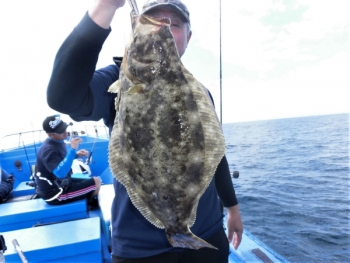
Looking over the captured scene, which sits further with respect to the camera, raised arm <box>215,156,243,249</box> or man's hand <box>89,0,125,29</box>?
raised arm <box>215,156,243,249</box>

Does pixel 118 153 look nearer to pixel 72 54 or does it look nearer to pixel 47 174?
pixel 72 54

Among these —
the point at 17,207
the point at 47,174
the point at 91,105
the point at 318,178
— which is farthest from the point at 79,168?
the point at 318,178

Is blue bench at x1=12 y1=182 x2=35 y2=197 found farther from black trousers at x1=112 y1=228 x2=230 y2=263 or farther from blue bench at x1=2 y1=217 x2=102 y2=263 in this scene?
black trousers at x1=112 y1=228 x2=230 y2=263

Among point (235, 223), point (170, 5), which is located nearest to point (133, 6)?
point (170, 5)

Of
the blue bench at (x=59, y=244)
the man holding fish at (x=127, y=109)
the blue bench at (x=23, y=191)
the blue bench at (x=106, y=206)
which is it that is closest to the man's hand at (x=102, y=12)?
the man holding fish at (x=127, y=109)

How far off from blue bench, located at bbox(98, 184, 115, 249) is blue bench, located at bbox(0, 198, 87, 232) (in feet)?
1.40

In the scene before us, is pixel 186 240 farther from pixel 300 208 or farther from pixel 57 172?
pixel 300 208

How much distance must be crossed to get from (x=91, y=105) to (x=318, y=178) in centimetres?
1380

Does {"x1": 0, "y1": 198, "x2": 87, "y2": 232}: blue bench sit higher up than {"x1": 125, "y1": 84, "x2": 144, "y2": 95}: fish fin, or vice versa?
{"x1": 125, "y1": 84, "x2": 144, "y2": 95}: fish fin

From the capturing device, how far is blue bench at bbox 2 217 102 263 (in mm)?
3186

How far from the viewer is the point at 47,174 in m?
5.42

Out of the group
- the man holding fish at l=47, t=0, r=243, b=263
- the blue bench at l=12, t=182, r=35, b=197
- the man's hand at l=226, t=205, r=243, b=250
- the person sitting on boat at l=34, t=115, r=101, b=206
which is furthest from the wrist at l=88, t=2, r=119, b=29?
the blue bench at l=12, t=182, r=35, b=197

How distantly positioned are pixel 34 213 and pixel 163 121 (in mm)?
4460

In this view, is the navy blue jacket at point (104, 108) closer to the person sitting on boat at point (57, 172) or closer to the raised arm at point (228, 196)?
the raised arm at point (228, 196)
